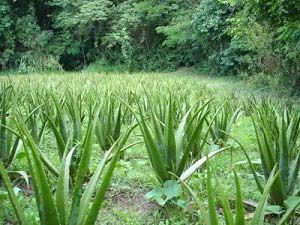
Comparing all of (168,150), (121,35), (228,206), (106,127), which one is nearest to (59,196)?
(228,206)

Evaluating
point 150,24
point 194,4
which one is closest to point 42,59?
point 150,24

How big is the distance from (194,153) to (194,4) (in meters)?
13.2

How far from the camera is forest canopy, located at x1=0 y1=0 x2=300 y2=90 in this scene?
12977 millimetres

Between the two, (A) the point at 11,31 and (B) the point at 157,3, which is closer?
(B) the point at 157,3

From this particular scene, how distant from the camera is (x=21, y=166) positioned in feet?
8.17

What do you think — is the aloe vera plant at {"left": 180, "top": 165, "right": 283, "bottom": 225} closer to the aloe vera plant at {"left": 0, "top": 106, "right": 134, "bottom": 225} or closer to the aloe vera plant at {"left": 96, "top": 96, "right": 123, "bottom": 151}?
the aloe vera plant at {"left": 0, "top": 106, "right": 134, "bottom": 225}

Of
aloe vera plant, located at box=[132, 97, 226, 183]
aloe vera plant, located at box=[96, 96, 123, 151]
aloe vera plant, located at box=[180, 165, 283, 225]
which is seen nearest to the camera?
aloe vera plant, located at box=[180, 165, 283, 225]

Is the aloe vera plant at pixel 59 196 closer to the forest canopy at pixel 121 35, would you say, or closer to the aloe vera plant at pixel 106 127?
the aloe vera plant at pixel 106 127

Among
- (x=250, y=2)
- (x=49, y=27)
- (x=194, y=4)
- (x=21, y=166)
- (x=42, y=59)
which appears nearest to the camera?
(x=21, y=166)

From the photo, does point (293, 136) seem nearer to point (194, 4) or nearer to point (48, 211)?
point (48, 211)

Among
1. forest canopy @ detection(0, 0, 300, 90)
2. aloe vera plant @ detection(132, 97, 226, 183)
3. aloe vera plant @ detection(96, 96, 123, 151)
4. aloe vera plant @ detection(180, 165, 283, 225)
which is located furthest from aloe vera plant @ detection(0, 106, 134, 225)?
forest canopy @ detection(0, 0, 300, 90)

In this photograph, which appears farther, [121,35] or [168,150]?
[121,35]

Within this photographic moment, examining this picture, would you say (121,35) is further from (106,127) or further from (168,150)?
(168,150)

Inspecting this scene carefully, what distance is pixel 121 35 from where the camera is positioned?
645 inches
